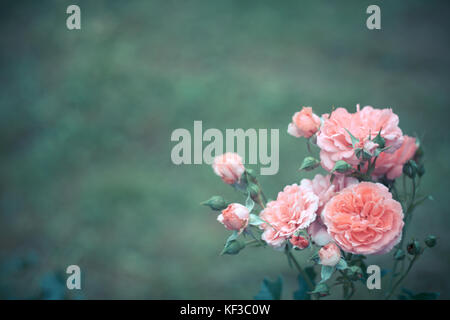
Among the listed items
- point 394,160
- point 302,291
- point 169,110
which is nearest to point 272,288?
point 302,291

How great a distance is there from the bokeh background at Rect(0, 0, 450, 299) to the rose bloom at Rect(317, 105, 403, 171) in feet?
3.78

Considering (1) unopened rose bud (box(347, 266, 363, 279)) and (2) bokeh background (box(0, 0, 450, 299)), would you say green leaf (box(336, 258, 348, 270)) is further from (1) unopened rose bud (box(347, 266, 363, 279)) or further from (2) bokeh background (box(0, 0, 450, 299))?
(2) bokeh background (box(0, 0, 450, 299))

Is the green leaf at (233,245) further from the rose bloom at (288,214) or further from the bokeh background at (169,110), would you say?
the bokeh background at (169,110)

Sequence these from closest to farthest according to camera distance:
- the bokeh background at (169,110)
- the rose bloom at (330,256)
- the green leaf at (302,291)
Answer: the rose bloom at (330,256) < the green leaf at (302,291) < the bokeh background at (169,110)

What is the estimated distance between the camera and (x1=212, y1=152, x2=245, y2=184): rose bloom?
0.54 meters

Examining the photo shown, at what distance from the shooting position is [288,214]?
489mm

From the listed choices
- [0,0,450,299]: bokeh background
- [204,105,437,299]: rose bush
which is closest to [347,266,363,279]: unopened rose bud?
[204,105,437,299]: rose bush

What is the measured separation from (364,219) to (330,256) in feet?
0.22

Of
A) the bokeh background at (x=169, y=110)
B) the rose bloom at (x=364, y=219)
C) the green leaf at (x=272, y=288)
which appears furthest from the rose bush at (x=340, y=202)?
the bokeh background at (x=169, y=110)

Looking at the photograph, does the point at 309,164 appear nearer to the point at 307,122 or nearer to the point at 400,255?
the point at 307,122

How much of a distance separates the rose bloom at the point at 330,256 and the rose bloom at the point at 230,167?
157 millimetres

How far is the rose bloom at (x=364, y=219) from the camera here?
0.45 m

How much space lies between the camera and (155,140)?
2.04 m
